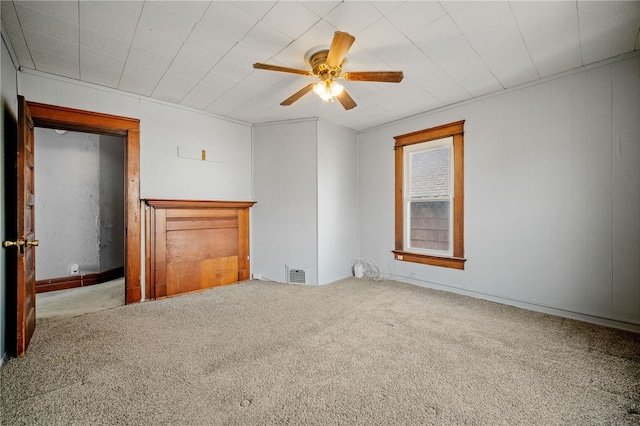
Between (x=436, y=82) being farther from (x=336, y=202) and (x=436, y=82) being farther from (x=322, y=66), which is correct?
(x=336, y=202)

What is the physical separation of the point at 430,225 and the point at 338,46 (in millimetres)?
2951

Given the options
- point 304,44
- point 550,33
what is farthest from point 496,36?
point 304,44

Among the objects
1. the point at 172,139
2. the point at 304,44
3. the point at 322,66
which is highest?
the point at 304,44

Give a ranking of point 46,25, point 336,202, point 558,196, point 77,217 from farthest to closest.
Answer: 1. point 336,202
2. point 77,217
3. point 558,196
4. point 46,25

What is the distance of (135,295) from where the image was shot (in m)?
3.32

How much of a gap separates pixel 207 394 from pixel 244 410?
29 cm

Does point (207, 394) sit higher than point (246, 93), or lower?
lower

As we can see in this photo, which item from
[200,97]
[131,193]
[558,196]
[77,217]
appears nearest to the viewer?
[558,196]

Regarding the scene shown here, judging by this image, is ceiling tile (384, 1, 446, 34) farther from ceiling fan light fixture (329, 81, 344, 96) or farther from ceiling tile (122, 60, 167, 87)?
ceiling tile (122, 60, 167, 87)

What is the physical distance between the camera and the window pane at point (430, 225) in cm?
390

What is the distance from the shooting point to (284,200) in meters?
4.30

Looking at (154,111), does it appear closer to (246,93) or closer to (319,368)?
(246,93)

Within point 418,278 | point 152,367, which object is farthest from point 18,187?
point 418,278

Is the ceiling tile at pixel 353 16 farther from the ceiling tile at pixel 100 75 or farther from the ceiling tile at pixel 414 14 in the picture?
the ceiling tile at pixel 100 75
